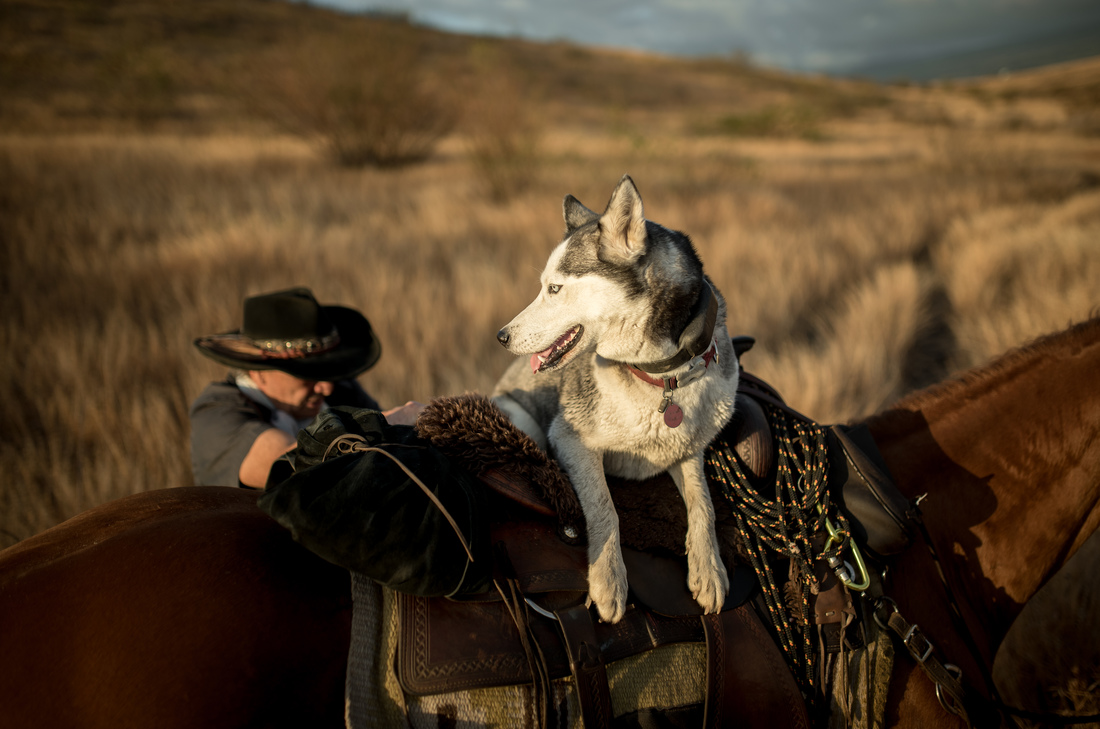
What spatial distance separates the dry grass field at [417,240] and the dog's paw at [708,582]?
3409 mm

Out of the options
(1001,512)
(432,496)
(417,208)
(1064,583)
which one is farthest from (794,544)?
(417,208)

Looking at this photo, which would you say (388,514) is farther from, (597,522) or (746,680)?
(746,680)

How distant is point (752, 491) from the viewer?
77.5 inches

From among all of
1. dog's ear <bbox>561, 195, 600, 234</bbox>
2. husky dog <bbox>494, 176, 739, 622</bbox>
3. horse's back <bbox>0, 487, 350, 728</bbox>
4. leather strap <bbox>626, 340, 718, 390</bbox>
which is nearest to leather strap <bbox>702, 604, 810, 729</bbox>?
husky dog <bbox>494, 176, 739, 622</bbox>

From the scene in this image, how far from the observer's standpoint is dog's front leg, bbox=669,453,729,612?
5.61ft

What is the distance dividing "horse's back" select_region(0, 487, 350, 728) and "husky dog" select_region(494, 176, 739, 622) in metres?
0.88

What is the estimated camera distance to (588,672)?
1511 millimetres

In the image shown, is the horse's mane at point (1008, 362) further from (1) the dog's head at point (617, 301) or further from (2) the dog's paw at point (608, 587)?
(2) the dog's paw at point (608, 587)

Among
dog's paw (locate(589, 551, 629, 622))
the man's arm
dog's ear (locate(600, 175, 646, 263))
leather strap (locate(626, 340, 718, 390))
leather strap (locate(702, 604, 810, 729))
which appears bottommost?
leather strap (locate(702, 604, 810, 729))

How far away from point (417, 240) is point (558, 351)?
744 cm

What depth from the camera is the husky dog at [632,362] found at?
178 cm

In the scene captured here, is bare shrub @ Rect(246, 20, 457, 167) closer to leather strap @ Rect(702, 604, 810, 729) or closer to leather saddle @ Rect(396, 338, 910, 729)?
leather saddle @ Rect(396, 338, 910, 729)

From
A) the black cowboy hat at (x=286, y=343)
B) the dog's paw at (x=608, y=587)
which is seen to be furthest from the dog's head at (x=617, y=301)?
the black cowboy hat at (x=286, y=343)

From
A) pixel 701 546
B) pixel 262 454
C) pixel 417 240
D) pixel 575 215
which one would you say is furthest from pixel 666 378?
pixel 417 240
